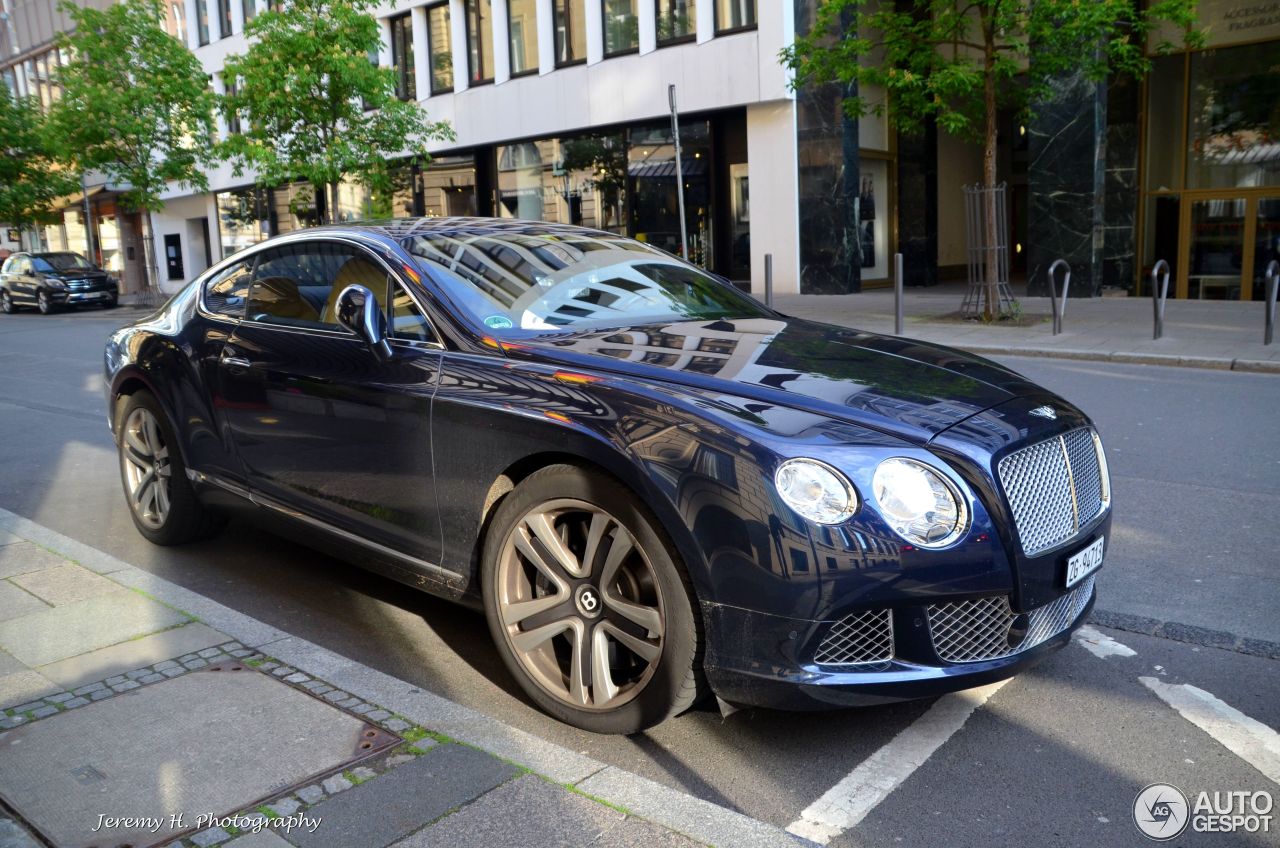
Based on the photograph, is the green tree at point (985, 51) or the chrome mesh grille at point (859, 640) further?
the green tree at point (985, 51)

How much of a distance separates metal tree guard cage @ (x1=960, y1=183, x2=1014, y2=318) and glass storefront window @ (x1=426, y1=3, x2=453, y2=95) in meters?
17.8

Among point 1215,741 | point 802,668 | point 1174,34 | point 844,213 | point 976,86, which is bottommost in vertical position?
point 1215,741

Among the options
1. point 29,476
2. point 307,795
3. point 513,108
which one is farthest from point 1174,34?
point 307,795

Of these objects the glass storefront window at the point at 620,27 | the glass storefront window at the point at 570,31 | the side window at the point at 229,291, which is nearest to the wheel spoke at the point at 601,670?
the side window at the point at 229,291

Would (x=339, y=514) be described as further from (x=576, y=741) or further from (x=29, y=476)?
(x=29, y=476)

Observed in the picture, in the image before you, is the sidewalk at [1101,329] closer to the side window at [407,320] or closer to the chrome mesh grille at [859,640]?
the chrome mesh grille at [859,640]

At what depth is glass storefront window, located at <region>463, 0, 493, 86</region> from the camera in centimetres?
2817

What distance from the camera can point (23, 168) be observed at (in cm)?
3881

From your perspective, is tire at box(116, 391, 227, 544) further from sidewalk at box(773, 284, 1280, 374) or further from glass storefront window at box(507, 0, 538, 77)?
glass storefront window at box(507, 0, 538, 77)

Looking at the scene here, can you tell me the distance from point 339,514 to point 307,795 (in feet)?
4.93

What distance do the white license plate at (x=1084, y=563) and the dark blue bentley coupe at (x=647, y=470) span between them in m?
0.01

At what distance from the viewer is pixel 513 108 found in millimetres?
27438

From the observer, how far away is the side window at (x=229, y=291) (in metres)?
4.97

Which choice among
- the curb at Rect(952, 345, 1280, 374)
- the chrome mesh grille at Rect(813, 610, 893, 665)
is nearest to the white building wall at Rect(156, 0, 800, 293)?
the curb at Rect(952, 345, 1280, 374)
